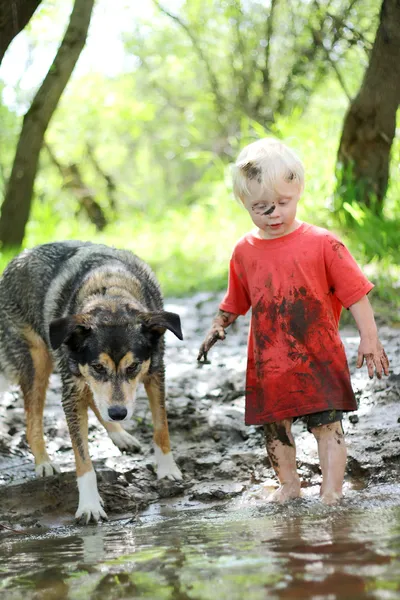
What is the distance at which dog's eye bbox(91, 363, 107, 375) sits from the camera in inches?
186

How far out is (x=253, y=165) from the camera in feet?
14.0

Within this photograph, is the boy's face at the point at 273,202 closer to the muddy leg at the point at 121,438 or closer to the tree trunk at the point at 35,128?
the muddy leg at the point at 121,438

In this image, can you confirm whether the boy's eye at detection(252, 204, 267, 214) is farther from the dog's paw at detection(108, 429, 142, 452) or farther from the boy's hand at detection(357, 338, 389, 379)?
the dog's paw at detection(108, 429, 142, 452)

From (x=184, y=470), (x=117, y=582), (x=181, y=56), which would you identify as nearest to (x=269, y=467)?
(x=184, y=470)

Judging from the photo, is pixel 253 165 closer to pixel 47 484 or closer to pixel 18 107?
pixel 47 484

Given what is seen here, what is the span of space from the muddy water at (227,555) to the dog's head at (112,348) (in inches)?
28.0

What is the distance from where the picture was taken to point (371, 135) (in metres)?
9.44

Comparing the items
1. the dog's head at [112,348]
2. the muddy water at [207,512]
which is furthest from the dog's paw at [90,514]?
the dog's head at [112,348]

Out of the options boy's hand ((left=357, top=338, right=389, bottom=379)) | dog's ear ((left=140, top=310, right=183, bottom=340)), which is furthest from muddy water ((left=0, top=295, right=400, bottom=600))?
dog's ear ((left=140, top=310, right=183, bottom=340))

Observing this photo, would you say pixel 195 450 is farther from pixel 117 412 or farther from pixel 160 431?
pixel 117 412

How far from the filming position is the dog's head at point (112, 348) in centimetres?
464

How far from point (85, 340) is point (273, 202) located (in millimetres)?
1414

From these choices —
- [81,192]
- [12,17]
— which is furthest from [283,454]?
[81,192]

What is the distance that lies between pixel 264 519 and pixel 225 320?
48.9 inches
